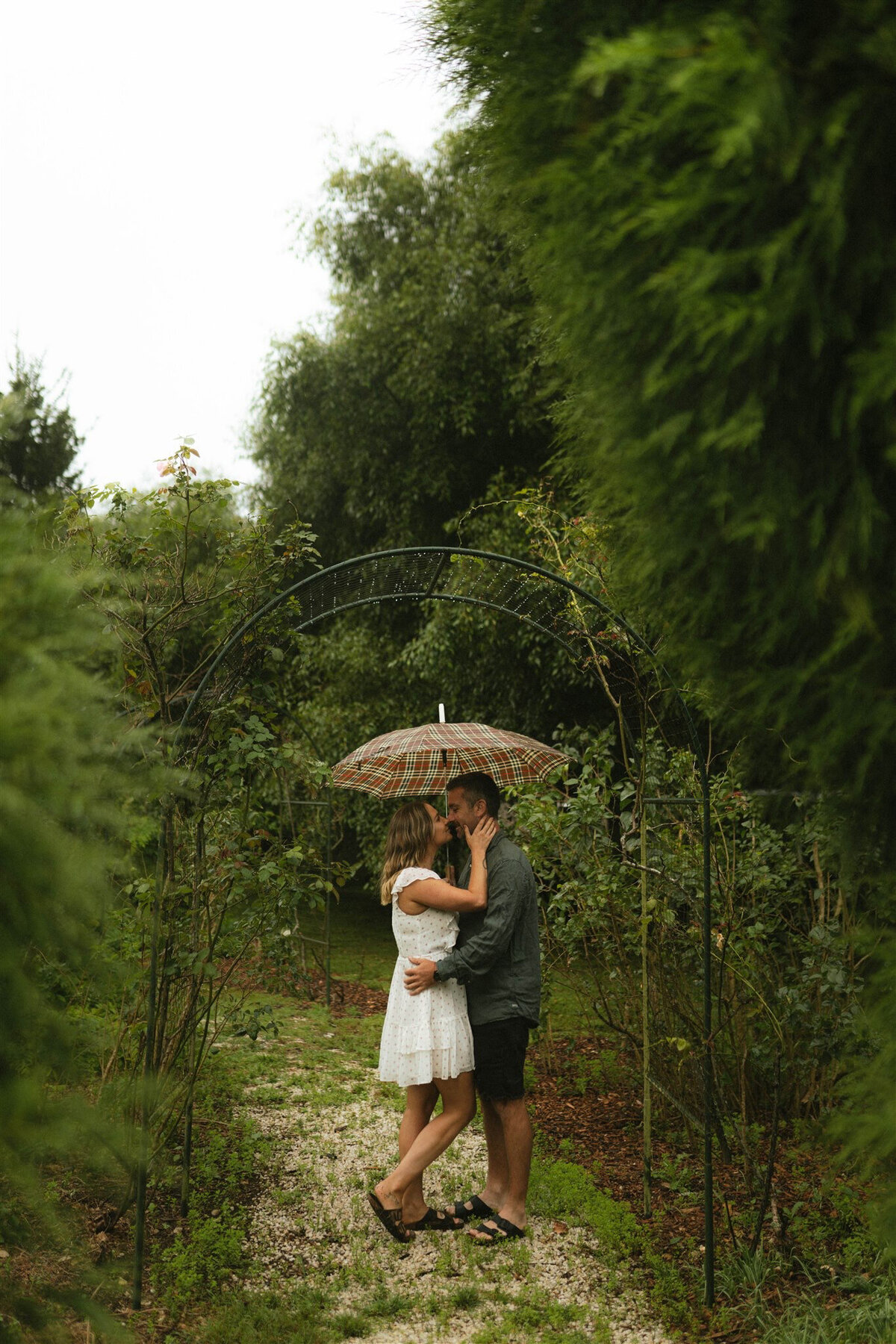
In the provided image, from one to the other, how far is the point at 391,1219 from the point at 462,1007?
3.16ft

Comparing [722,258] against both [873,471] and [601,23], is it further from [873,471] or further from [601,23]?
[601,23]

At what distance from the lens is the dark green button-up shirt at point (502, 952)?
4.43 meters

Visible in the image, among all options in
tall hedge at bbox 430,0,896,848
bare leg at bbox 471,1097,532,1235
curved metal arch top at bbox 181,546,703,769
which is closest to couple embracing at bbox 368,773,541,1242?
bare leg at bbox 471,1097,532,1235

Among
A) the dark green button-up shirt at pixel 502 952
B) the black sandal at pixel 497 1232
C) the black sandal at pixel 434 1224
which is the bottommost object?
the black sandal at pixel 434 1224

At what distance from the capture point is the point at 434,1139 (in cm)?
445

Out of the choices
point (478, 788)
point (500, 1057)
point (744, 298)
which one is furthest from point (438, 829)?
point (744, 298)

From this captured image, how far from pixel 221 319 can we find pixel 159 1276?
14983 millimetres

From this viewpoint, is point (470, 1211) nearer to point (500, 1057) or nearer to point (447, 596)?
point (500, 1057)

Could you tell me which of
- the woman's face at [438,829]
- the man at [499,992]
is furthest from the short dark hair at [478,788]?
the woman's face at [438,829]

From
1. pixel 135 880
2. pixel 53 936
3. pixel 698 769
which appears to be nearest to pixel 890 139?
pixel 53 936

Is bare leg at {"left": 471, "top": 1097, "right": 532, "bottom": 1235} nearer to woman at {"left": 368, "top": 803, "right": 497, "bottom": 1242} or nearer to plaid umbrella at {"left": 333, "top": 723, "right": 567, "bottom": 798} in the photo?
woman at {"left": 368, "top": 803, "right": 497, "bottom": 1242}

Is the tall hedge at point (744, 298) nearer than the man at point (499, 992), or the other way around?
the tall hedge at point (744, 298)

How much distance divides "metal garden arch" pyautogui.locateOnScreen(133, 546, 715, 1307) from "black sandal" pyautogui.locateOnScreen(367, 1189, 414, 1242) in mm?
1066

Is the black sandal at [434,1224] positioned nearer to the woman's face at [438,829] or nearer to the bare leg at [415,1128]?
the bare leg at [415,1128]
